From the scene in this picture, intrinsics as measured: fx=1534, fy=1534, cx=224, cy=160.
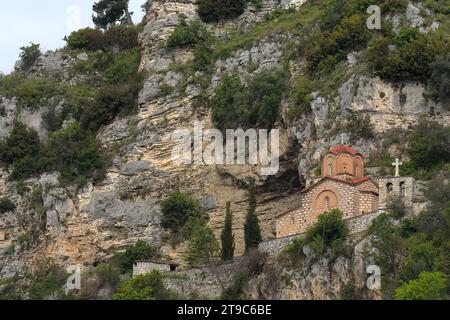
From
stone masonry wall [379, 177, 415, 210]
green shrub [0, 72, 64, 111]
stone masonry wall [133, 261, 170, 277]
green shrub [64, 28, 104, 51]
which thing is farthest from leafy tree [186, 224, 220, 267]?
green shrub [64, 28, 104, 51]

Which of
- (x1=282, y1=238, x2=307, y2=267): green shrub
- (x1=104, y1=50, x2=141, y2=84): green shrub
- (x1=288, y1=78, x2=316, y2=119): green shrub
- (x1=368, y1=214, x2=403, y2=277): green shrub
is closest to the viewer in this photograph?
(x1=368, y1=214, x2=403, y2=277): green shrub

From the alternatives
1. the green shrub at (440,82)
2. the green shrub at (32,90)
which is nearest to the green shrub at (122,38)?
the green shrub at (32,90)

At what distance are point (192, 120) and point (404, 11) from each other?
12077mm

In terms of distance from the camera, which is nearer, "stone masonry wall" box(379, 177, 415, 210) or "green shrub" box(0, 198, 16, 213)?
"stone masonry wall" box(379, 177, 415, 210)

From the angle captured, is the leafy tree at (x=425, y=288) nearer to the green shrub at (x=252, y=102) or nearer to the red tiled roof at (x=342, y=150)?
the red tiled roof at (x=342, y=150)

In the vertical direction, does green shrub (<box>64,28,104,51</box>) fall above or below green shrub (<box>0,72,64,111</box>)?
above

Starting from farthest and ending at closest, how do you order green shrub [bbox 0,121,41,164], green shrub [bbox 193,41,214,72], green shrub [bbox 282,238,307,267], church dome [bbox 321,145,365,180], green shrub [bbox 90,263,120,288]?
green shrub [bbox 193,41,214,72], green shrub [bbox 0,121,41,164], church dome [bbox 321,145,365,180], green shrub [bbox 90,263,120,288], green shrub [bbox 282,238,307,267]

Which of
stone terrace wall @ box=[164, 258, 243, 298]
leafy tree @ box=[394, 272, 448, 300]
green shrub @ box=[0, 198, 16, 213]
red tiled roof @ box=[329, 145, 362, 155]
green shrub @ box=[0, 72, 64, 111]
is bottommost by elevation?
leafy tree @ box=[394, 272, 448, 300]

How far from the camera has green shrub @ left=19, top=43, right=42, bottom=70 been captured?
8925 cm

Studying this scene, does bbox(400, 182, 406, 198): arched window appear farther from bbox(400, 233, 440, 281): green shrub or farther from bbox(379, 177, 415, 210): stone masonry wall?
bbox(400, 233, 440, 281): green shrub

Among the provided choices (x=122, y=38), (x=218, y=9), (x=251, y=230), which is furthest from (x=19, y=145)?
(x=251, y=230)

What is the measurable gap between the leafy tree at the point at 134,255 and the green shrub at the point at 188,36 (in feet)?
45.1

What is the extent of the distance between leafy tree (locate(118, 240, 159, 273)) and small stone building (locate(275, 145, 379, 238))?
7.67 meters

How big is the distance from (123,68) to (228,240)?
761 inches
